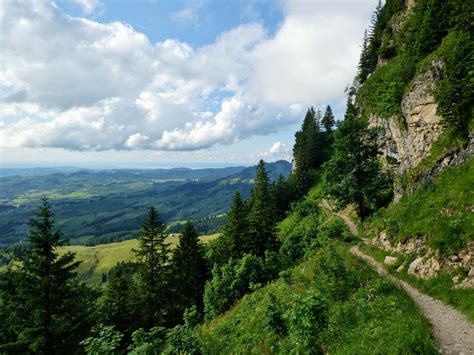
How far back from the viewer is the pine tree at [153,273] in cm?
4150

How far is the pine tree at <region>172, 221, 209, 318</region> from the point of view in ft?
147

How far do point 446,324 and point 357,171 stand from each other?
2269 centimetres

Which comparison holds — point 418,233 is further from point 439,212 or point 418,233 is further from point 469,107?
point 469,107

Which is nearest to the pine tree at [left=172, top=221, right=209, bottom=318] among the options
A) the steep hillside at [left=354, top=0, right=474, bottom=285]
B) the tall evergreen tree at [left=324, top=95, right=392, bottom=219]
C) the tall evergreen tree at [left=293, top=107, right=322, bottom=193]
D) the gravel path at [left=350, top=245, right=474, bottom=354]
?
the tall evergreen tree at [left=324, top=95, right=392, bottom=219]

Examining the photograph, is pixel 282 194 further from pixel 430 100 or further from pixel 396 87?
pixel 430 100

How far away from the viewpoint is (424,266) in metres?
15.6

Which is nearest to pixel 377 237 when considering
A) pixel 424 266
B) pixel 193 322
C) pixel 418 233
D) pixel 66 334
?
pixel 418 233

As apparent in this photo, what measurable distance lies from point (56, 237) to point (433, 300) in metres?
23.7

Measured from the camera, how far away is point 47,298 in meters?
21.4

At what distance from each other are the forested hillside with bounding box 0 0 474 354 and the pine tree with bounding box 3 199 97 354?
8 cm

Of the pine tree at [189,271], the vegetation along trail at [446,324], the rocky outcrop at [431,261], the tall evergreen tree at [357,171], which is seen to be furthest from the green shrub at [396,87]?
the pine tree at [189,271]

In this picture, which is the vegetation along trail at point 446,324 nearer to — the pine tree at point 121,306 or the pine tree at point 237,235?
the pine tree at point 121,306

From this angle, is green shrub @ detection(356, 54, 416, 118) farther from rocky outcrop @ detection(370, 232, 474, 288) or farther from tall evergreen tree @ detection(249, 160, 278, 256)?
tall evergreen tree @ detection(249, 160, 278, 256)

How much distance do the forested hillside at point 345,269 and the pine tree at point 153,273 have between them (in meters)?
0.16
